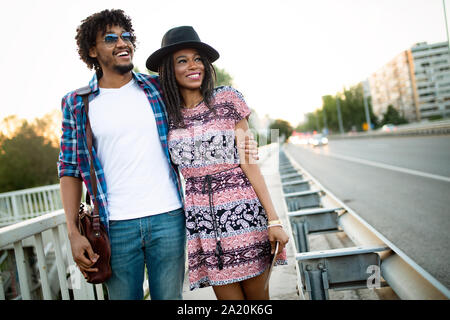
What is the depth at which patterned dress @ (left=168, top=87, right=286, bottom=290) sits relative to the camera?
6.51ft

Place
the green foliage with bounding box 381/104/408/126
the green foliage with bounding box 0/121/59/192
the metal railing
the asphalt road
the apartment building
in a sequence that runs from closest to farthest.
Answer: the asphalt road < the metal railing < the green foliage with bounding box 0/121/59/192 < the green foliage with bounding box 381/104/408/126 < the apartment building

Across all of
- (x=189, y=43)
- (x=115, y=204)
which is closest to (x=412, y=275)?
(x=115, y=204)

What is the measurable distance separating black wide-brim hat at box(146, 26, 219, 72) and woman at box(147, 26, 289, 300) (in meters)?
0.01

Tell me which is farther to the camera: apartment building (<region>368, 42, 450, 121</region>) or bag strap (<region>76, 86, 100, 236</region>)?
apartment building (<region>368, 42, 450, 121</region>)

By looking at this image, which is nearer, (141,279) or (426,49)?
(141,279)

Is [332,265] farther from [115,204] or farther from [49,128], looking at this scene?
[49,128]

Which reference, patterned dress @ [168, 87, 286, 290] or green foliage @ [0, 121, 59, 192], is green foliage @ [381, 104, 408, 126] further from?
patterned dress @ [168, 87, 286, 290]

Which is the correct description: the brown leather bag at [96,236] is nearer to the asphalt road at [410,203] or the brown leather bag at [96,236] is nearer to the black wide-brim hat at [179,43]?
the black wide-brim hat at [179,43]

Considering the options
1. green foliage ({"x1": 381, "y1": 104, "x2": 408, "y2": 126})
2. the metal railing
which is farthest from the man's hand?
green foliage ({"x1": 381, "y1": 104, "x2": 408, "y2": 126})

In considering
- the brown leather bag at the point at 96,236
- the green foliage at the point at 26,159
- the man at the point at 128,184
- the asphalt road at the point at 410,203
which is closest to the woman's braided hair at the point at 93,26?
the man at the point at 128,184

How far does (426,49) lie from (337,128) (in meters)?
60.5

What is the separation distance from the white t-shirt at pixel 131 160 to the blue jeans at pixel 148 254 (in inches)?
2.4

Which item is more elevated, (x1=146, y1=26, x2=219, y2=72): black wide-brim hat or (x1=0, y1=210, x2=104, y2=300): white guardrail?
(x1=146, y1=26, x2=219, y2=72): black wide-brim hat

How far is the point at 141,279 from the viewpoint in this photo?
2156mm
